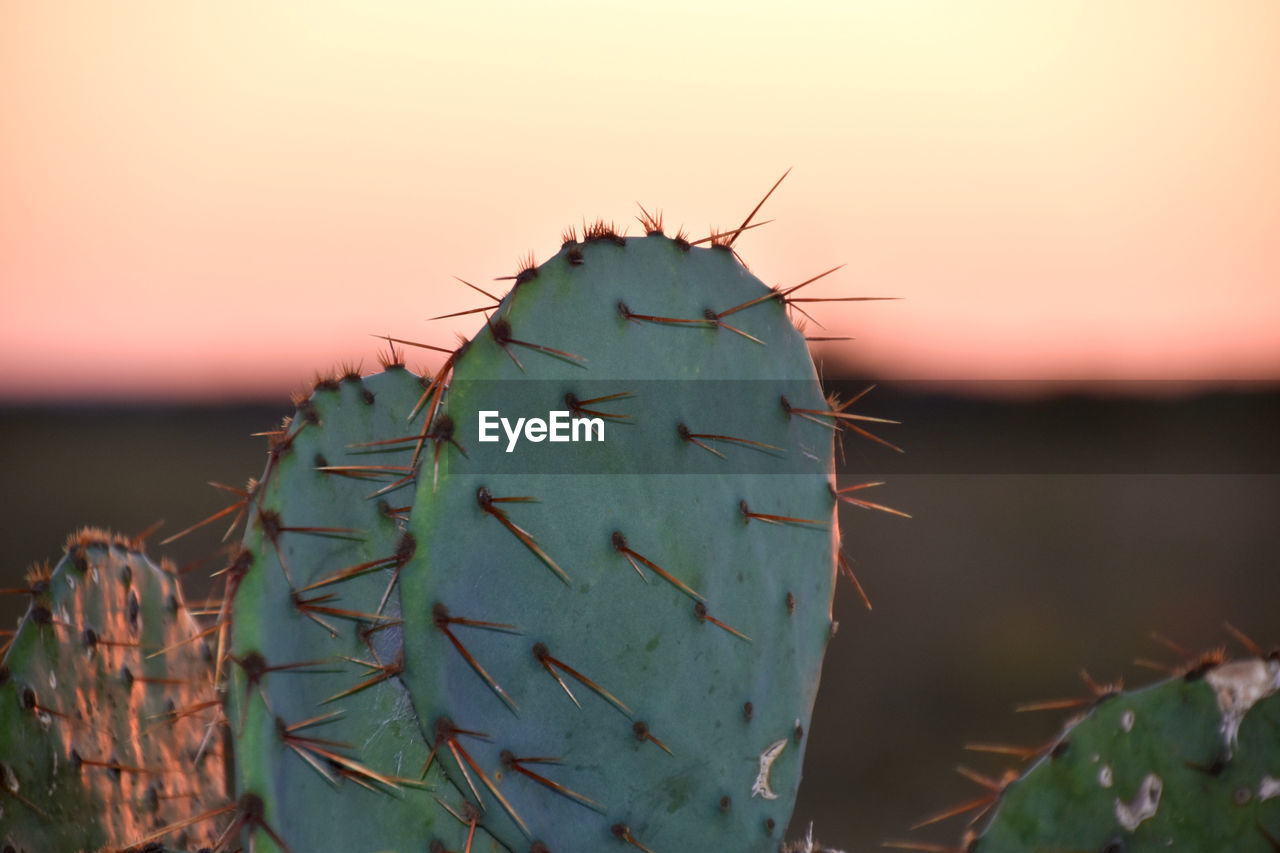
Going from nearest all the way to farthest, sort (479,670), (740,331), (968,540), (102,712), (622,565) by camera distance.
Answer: (479,670) < (622,565) < (740,331) < (102,712) < (968,540)

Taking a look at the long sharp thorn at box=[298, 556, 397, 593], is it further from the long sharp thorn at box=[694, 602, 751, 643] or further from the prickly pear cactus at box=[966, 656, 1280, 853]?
the prickly pear cactus at box=[966, 656, 1280, 853]

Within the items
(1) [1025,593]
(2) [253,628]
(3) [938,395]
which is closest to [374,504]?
(2) [253,628]

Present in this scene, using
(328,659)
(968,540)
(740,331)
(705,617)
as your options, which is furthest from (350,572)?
(968,540)

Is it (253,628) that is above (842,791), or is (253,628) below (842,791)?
above

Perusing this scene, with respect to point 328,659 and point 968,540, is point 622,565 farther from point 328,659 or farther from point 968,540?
point 968,540

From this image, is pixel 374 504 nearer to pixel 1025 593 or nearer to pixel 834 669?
pixel 834 669
